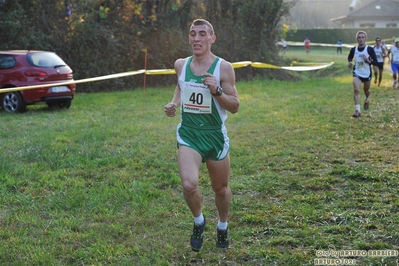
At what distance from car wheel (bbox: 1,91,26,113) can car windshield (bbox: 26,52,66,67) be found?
2.99 ft

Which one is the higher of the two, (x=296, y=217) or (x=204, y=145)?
(x=204, y=145)

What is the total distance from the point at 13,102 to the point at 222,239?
35.4ft

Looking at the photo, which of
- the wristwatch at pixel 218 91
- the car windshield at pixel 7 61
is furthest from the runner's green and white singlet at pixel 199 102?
the car windshield at pixel 7 61

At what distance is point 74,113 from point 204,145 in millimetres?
9823

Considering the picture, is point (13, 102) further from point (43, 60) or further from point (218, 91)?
point (218, 91)

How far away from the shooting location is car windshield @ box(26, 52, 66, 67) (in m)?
14.1

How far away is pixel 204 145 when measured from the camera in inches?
185

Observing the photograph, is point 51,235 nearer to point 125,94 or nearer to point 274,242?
point 274,242

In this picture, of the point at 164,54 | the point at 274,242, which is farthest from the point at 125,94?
the point at 274,242

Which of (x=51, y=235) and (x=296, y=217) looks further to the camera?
(x=296, y=217)

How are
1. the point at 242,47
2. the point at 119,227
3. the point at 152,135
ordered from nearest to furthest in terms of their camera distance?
the point at 119,227 → the point at 152,135 → the point at 242,47

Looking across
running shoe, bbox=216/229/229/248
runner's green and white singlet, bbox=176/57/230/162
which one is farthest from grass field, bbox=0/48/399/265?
runner's green and white singlet, bbox=176/57/230/162

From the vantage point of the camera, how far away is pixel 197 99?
4707 mm

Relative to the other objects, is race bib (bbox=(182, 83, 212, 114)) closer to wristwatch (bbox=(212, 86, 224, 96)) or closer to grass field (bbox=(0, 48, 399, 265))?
wristwatch (bbox=(212, 86, 224, 96))
